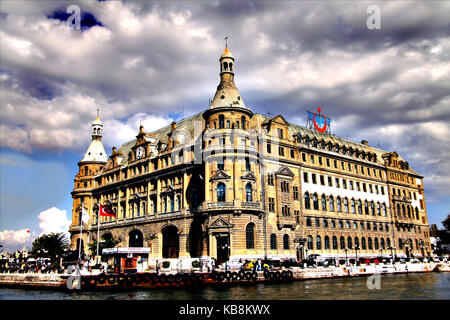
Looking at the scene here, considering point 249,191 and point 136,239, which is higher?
point 249,191

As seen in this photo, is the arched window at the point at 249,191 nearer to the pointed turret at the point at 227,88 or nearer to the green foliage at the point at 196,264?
the green foliage at the point at 196,264

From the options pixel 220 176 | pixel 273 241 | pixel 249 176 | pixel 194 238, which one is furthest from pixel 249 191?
pixel 194 238

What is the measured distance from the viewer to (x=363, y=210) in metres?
93.9

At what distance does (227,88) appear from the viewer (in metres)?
74.0

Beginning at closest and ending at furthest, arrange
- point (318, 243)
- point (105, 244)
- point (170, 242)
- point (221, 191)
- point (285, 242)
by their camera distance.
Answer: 1. point (221, 191)
2. point (285, 242)
3. point (170, 242)
4. point (318, 243)
5. point (105, 244)

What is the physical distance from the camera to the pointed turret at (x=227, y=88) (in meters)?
71.8

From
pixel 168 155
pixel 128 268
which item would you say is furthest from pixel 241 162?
pixel 128 268

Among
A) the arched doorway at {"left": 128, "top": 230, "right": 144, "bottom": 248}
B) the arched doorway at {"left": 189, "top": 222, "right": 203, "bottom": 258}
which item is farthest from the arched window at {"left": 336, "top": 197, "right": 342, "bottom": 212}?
the arched doorway at {"left": 128, "top": 230, "right": 144, "bottom": 248}

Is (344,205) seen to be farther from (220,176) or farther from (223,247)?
(223,247)

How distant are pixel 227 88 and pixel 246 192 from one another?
2058 cm

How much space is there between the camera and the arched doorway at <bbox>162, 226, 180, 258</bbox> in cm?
7556

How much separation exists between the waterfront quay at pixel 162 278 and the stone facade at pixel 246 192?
1220 centimetres

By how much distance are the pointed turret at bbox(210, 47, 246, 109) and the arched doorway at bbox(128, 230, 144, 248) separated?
108ft
